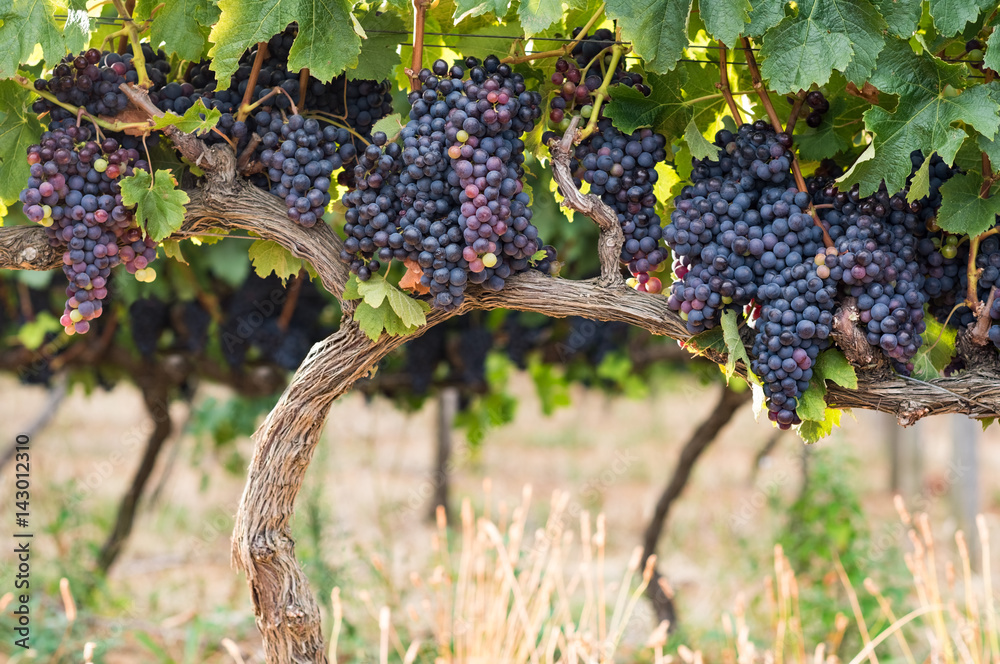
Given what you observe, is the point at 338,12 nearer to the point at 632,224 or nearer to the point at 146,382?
the point at 632,224

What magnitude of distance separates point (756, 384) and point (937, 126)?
1.44 feet

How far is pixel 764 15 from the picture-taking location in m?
1.17

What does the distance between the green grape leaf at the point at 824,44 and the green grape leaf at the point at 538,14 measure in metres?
0.30

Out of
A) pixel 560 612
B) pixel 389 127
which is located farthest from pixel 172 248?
pixel 560 612

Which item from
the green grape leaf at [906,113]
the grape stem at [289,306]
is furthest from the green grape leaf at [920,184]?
the grape stem at [289,306]

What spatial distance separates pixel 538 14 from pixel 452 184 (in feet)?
0.89

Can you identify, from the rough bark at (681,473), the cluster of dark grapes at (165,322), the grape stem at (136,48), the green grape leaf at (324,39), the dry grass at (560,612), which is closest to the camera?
the green grape leaf at (324,39)

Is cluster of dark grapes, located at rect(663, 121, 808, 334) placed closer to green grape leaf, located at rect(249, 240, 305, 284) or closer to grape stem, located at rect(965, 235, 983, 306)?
grape stem, located at rect(965, 235, 983, 306)

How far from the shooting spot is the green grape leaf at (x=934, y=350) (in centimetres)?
135

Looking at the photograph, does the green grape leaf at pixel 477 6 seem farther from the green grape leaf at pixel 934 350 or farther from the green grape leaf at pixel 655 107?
the green grape leaf at pixel 934 350

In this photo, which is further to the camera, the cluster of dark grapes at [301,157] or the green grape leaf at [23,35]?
the cluster of dark grapes at [301,157]

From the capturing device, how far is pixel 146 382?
3742 mm

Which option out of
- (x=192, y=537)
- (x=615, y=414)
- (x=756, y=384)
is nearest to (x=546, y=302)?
(x=756, y=384)

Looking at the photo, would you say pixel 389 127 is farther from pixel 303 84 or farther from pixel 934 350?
pixel 934 350
